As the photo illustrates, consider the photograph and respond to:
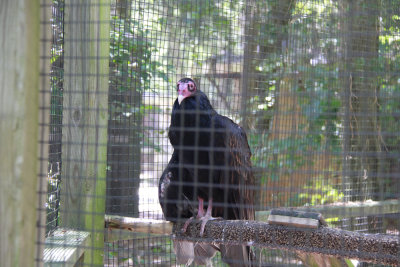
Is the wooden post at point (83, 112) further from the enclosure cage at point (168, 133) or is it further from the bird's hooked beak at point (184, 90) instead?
the bird's hooked beak at point (184, 90)

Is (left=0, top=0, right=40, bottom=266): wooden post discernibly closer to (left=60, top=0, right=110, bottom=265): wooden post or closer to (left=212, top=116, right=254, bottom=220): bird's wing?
(left=60, top=0, right=110, bottom=265): wooden post

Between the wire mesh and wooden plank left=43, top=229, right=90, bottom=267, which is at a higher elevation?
the wire mesh

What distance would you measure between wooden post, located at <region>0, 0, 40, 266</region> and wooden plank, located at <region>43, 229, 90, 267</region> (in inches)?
19.4

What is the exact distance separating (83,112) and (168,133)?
2.74 ft

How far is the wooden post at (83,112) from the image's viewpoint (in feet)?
7.02

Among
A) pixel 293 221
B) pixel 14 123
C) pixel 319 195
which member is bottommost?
pixel 319 195

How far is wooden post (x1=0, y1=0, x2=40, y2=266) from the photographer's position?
4.15 ft

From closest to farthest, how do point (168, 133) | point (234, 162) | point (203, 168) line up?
1. point (203, 168)
2. point (234, 162)
3. point (168, 133)

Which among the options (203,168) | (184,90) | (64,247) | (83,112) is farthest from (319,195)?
(64,247)

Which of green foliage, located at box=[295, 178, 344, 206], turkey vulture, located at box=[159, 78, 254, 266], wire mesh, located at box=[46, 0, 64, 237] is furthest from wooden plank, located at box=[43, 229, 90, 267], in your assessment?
green foliage, located at box=[295, 178, 344, 206]

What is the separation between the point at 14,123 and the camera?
1270 mm

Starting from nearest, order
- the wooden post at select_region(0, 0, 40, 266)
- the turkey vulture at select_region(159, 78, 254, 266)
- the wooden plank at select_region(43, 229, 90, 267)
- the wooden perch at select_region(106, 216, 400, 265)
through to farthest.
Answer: the wooden post at select_region(0, 0, 40, 266), the wooden plank at select_region(43, 229, 90, 267), the wooden perch at select_region(106, 216, 400, 265), the turkey vulture at select_region(159, 78, 254, 266)

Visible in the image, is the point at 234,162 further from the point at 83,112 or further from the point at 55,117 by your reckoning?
the point at 55,117

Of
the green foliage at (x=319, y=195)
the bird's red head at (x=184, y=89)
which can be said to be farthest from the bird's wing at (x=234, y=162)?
the green foliage at (x=319, y=195)
